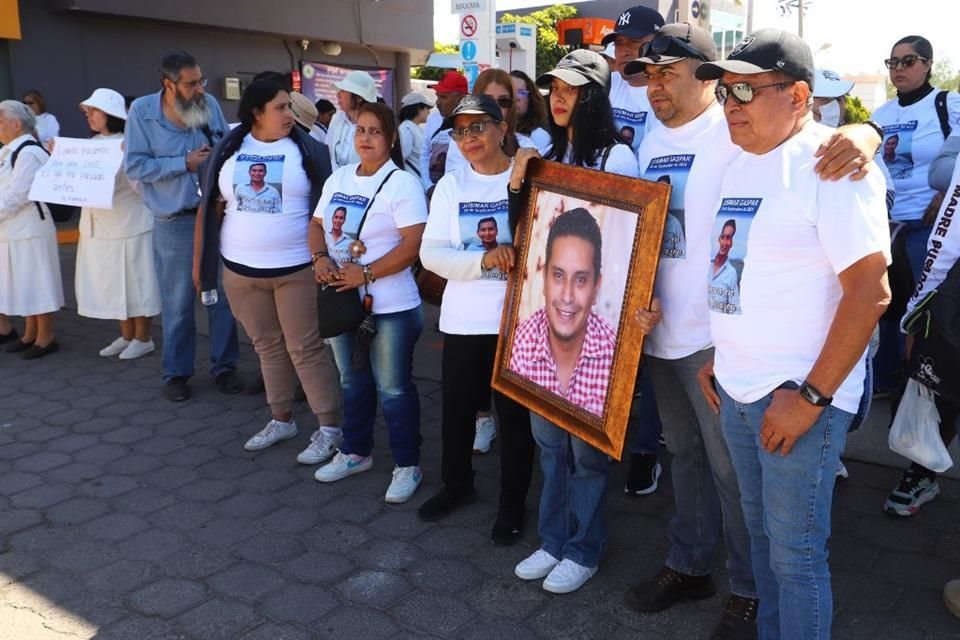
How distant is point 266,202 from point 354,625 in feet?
7.50

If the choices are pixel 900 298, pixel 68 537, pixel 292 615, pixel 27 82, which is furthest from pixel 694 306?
pixel 27 82

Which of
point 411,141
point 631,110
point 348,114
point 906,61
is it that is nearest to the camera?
point 631,110

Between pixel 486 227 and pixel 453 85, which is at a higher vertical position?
pixel 453 85

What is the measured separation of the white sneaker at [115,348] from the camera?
6.61 metres

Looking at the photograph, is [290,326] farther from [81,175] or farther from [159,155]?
[81,175]

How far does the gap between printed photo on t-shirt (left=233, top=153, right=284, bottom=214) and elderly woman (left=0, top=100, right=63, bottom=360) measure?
280cm

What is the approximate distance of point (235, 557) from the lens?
11.9 feet

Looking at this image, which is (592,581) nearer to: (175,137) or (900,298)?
(900,298)

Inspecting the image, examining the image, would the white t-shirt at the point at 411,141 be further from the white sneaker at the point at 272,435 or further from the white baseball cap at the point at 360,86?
the white sneaker at the point at 272,435

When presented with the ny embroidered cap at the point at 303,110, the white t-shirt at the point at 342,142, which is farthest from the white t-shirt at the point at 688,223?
the ny embroidered cap at the point at 303,110

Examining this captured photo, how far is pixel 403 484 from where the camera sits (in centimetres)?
414

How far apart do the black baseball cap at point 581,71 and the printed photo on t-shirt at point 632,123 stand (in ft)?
2.71

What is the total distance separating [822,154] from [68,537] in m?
3.48

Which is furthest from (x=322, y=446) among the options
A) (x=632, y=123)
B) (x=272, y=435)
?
(x=632, y=123)
